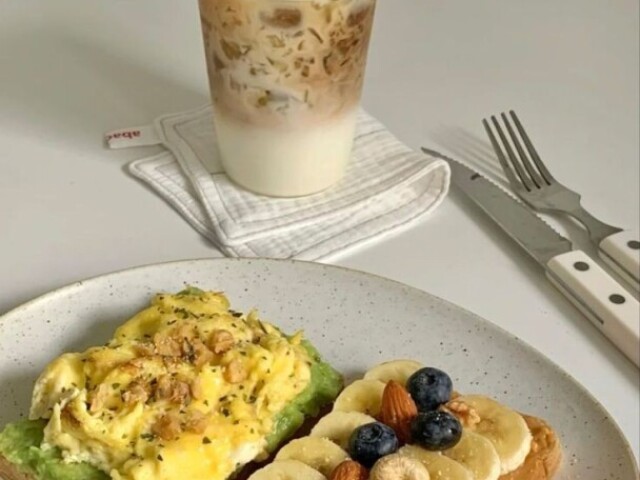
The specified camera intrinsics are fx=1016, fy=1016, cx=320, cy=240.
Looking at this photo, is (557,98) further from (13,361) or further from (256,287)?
(13,361)

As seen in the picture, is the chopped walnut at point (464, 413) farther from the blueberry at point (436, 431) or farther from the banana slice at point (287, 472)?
the banana slice at point (287, 472)

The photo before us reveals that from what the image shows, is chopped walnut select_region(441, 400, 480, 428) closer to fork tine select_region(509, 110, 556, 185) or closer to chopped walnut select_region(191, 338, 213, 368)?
chopped walnut select_region(191, 338, 213, 368)

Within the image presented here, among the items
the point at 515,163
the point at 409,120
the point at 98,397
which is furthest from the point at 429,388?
the point at 409,120

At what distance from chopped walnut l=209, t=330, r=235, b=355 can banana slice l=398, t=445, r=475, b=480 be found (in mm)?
228

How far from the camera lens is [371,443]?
1.10 m

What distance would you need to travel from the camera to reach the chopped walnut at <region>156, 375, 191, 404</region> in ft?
3.62

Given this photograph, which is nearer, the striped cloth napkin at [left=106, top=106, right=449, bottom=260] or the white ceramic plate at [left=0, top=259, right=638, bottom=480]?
A: the white ceramic plate at [left=0, top=259, right=638, bottom=480]

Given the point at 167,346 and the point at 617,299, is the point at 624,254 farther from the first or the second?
the point at 167,346

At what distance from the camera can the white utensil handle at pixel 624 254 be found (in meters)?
1.48

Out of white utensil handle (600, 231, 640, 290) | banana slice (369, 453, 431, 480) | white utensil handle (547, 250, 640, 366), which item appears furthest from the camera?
white utensil handle (600, 231, 640, 290)

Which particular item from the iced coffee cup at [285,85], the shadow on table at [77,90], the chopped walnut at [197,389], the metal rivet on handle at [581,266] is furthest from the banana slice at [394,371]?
the shadow on table at [77,90]

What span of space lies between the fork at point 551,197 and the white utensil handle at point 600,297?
63 millimetres

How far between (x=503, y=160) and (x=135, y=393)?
87 centimetres

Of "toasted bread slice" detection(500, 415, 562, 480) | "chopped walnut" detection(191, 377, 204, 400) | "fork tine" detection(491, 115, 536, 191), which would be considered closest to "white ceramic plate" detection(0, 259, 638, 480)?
"toasted bread slice" detection(500, 415, 562, 480)
